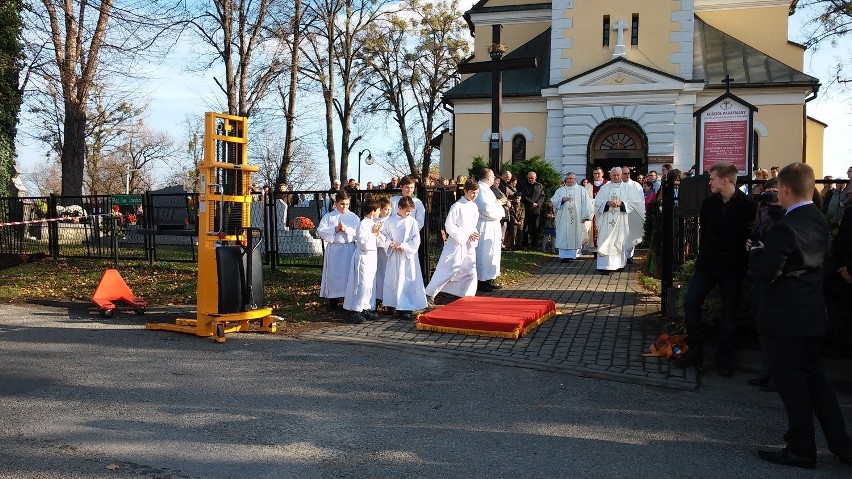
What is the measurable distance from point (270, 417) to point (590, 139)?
2594cm

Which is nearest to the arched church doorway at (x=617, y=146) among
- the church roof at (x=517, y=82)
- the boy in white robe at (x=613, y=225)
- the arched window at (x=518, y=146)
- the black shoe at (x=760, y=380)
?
the arched window at (x=518, y=146)

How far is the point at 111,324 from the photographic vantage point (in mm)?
9625

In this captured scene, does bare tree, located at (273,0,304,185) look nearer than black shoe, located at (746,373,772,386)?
No

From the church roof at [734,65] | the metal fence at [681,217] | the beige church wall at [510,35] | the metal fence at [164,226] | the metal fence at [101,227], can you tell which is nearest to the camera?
the metal fence at [681,217]

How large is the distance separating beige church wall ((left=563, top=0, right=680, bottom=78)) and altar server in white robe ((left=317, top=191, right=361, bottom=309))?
889 inches

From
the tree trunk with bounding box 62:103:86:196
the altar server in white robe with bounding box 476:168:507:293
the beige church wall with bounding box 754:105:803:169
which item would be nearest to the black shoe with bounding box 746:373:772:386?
the altar server in white robe with bounding box 476:168:507:293

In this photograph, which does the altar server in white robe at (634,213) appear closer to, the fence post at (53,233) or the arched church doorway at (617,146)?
the fence post at (53,233)

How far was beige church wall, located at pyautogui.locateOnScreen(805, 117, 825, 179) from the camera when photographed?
31484 millimetres

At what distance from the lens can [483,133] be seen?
3225 centimetres

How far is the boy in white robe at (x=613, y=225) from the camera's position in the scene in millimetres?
14695

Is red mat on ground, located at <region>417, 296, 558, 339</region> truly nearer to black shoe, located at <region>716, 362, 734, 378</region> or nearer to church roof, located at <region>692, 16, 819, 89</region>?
black shoe, located at <region>716, 362, 734, 378</region>

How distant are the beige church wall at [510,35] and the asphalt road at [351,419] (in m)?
29.1

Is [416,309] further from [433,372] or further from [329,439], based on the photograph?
[329,439]

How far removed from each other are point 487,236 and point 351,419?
7007 millimetres
